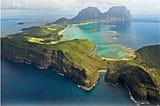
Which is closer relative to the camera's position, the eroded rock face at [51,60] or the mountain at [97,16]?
the eroded rock face at [51,60]

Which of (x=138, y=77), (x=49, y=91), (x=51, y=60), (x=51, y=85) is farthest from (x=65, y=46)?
(x=138, y=77)

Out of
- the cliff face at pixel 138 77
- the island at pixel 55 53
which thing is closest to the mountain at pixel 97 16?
the island at pixel 55 53

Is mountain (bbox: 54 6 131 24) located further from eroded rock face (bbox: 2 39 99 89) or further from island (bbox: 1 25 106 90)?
eroded rock face (bbox: 2 39 99 89)

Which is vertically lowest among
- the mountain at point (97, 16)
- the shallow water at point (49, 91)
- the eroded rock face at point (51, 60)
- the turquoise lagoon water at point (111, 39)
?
the shallow water at point (49, 91)

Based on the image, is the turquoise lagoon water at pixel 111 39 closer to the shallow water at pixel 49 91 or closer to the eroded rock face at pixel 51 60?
the eroded rock face at pixel 51 60

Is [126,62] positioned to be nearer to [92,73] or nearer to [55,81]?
[92,73]

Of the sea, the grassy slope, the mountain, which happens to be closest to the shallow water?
the sea

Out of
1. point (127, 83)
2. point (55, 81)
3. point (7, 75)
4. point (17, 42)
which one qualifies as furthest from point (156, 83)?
point (17, 42)
